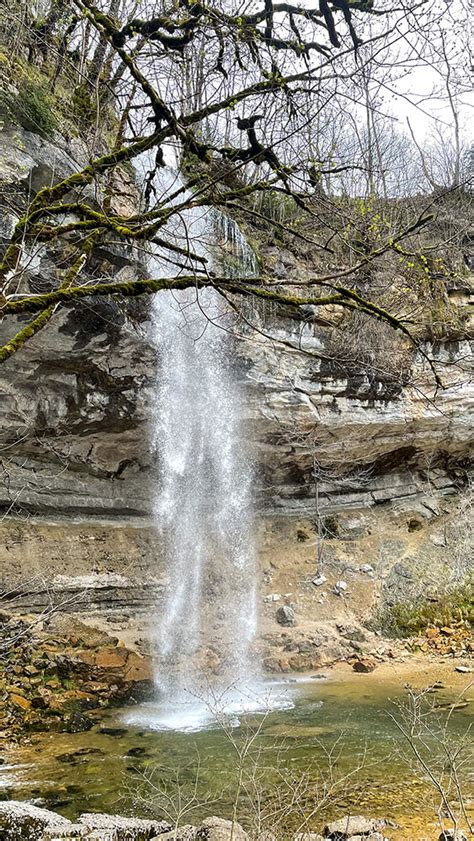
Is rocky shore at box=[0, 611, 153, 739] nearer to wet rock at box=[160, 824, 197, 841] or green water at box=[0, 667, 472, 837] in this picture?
green water at box=[0, 667, 472, 837]

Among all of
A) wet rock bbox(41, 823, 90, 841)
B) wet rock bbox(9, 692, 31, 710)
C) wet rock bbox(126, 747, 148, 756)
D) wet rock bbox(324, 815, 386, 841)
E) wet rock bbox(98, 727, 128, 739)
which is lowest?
wet rock bbox(98, 727, 128, 739)

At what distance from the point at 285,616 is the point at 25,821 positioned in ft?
25.0

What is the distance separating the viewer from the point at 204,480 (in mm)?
12750

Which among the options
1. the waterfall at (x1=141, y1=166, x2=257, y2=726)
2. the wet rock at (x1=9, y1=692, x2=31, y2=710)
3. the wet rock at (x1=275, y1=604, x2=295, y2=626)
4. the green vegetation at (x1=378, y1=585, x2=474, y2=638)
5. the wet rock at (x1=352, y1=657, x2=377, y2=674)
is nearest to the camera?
the wet rock at (x1=9, y1=692, x2=31, y2=710)

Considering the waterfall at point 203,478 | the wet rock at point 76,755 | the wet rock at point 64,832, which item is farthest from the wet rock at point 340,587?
the wet rock at point 64,832

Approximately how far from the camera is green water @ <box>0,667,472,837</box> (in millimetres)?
4520

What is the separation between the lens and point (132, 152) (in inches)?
174

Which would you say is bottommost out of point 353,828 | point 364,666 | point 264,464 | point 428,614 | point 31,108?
point 364,666

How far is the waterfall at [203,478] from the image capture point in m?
10.9

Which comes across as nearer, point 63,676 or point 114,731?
point 114,731

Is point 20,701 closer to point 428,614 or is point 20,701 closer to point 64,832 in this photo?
point 64,832

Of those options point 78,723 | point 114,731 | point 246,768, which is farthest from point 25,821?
point 78,723

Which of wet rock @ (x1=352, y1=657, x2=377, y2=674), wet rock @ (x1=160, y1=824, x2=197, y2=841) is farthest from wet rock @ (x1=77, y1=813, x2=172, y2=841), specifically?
wet rock @ (x1=352, y1=657, x2=377, y2=674)

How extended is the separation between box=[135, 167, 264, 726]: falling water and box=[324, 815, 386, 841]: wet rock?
5890 mm
